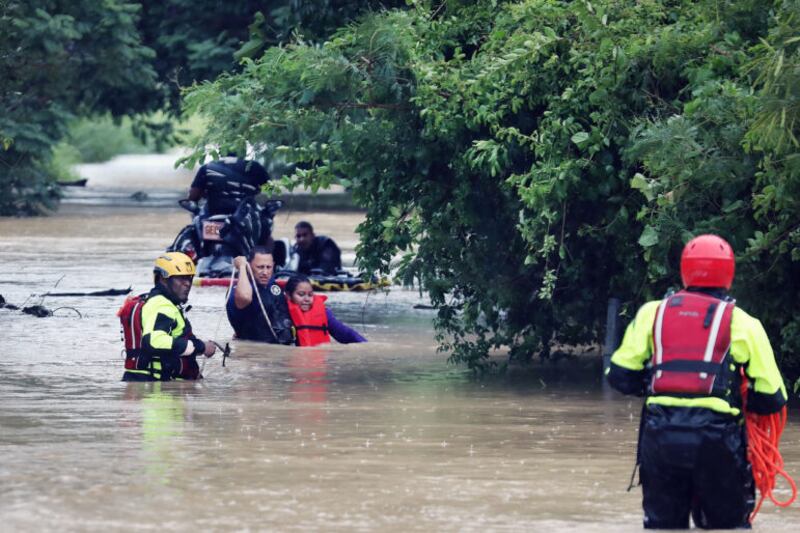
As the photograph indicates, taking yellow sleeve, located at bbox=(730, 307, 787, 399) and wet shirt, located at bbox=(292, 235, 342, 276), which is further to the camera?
wet shirt, located at bbox=(292, 235, 342, 276)

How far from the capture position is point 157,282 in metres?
13.5

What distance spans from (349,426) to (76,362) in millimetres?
4511

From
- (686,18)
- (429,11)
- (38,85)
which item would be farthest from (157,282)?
(38,85)

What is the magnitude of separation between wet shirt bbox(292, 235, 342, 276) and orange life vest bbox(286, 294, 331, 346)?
19.3ft

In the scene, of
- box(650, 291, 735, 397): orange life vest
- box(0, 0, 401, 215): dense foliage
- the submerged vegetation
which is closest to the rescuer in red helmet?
box(650, 291, 735, 397): orange life vest

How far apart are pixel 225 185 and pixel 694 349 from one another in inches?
629

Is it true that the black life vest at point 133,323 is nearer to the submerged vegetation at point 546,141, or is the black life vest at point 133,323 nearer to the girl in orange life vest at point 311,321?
the submerged vegetation at point 546,141

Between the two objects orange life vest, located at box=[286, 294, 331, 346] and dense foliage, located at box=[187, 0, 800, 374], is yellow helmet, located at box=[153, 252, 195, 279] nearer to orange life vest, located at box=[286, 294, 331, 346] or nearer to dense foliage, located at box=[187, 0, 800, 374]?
dense foliage, located at box=[187, 0, 800, 374]

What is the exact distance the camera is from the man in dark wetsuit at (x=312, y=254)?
23.6 m

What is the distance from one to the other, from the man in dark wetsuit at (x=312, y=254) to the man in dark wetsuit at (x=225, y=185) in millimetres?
850

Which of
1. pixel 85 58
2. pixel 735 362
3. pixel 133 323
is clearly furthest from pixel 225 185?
pixel 735 362

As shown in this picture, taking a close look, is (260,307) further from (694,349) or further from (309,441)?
(694,349)

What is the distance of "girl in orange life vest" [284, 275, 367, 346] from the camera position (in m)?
17.5

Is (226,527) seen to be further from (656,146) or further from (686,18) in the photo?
(686,18)
